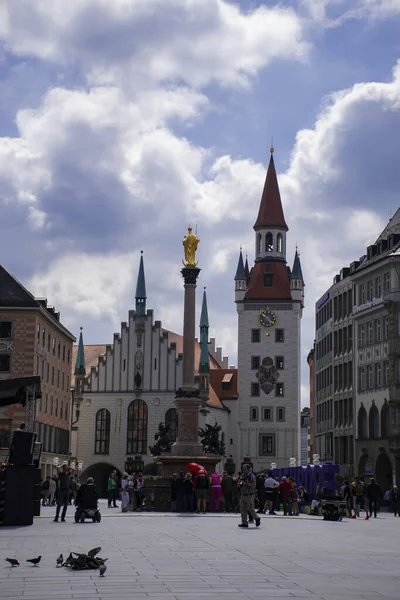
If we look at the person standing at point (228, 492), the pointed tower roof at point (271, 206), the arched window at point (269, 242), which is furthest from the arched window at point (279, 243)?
the person standing at point (228, 492)

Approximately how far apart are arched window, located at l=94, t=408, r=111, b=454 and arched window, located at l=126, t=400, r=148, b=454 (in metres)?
2.27

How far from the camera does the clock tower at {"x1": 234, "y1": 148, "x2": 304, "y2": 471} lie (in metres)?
114

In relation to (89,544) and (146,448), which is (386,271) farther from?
(89,544)

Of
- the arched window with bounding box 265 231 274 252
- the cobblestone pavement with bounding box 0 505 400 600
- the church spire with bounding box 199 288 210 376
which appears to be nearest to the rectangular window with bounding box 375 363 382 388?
the church spire with bounding box 199 288 210 376

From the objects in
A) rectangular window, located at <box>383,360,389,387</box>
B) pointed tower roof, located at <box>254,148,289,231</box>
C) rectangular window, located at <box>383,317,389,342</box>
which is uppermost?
pointed tower roof, located at <box>254,148,289,231</box>

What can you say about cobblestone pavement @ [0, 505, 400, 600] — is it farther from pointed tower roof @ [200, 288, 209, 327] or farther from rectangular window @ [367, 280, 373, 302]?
pointed tower roof @ [200, 288, 209, 327]

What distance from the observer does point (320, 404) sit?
8975cm

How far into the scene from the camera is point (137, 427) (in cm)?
10575

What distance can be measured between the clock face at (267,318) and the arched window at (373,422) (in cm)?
4557

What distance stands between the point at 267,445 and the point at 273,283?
714 inches

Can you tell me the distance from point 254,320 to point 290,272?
737 cm

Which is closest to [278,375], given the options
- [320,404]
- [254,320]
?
[254,320]

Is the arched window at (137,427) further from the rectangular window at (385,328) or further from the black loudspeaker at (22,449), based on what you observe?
the black loudspeaker at (22,449)

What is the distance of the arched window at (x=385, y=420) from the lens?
67938mm
